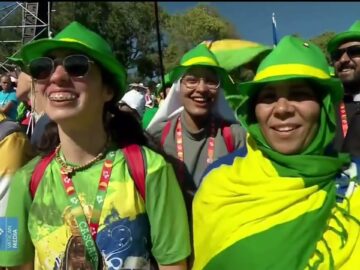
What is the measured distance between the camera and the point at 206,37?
4.01 metres

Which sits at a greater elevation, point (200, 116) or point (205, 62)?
point (205, 62)

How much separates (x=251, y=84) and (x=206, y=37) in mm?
1569

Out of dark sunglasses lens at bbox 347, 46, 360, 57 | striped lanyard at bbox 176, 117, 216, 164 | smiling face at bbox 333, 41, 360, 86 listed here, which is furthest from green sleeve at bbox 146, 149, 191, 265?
dark sunglasses lens at bbox 347, 46, 360, 57

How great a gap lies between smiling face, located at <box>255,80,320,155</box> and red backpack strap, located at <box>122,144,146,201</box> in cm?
55

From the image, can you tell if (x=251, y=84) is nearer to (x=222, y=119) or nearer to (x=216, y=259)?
(x=216, y=259)

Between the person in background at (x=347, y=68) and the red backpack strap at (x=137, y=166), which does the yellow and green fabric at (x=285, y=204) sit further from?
the person in background at (x=347, y=68)

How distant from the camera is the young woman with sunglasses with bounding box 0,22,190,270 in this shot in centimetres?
227

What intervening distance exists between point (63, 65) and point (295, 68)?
933 mm

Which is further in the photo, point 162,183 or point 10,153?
point 10,153

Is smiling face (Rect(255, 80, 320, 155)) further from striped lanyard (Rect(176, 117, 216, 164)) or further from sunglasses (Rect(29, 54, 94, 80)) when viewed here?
striped lanyard (Rect(176, 117, 216, 164))

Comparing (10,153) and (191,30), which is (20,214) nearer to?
(10,153)

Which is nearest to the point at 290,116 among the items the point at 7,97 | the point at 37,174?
the point at 37,174

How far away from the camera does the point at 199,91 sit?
12.3 ft

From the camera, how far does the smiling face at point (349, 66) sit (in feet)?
13.1
